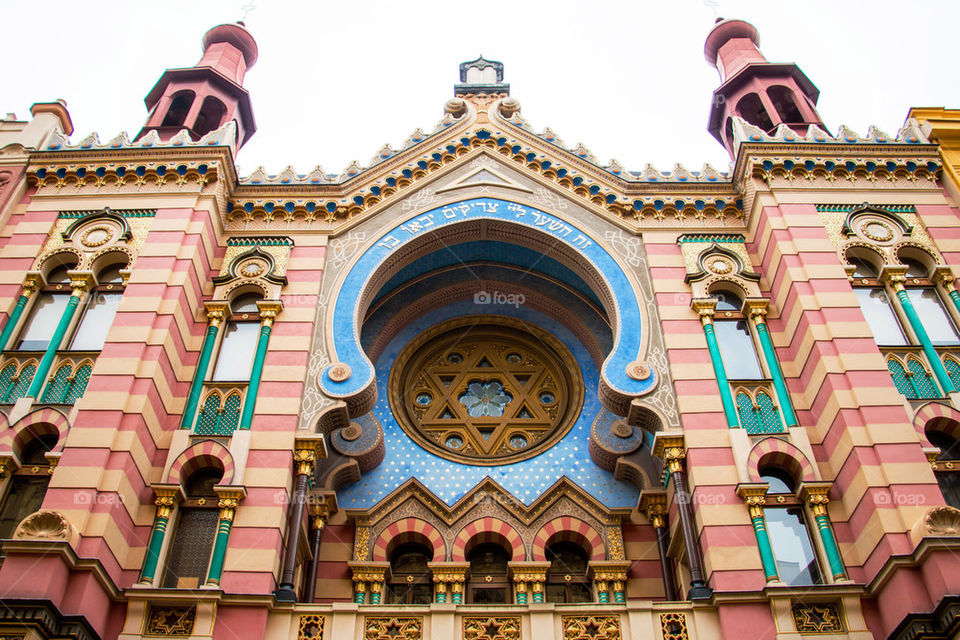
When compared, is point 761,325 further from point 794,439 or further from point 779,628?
point 779,628

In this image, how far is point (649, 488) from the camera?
1578 centimetres

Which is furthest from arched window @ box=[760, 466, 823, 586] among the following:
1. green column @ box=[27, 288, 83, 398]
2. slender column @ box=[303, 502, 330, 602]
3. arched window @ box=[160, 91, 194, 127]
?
arched window @ box=[160, 91, 194, 127]

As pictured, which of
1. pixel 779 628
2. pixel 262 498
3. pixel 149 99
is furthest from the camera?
pixel 149 99

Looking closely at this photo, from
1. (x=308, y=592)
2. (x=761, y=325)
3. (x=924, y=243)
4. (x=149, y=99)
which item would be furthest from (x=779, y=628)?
(x=149, y=99)

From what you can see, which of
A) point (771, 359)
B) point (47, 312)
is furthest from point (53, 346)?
point (771, 359)

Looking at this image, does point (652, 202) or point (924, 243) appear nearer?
point (924, 243)

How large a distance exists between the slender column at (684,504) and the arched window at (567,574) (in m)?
2.39

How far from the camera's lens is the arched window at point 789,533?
12984 millimetres

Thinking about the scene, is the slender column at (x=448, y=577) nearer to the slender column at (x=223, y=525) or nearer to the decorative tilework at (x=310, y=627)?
the decorative tilework at (x=310, y=627)

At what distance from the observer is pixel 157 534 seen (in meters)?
13.2

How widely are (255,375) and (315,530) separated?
9.65ft

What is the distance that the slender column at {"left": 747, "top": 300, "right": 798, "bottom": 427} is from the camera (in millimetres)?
14700

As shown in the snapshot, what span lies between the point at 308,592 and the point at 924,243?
1304cm

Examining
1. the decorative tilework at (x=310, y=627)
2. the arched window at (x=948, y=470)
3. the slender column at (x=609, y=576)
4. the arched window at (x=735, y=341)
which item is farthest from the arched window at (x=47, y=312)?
the arched window at (x=948, y=470)
